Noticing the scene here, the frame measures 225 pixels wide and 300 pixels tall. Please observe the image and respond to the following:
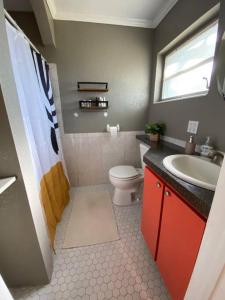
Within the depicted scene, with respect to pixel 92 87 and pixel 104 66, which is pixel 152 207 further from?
pixel 104 66

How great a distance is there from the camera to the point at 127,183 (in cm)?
164

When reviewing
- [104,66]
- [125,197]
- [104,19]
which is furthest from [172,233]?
[104,19]

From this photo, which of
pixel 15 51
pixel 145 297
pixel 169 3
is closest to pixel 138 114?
pixel 169 3

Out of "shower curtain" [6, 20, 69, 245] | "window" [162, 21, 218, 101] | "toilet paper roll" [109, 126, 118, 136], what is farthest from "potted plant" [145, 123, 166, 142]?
"shower curtain" [6, 20, 69, 245]

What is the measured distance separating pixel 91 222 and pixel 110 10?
2506mm

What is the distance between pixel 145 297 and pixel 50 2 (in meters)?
2.79

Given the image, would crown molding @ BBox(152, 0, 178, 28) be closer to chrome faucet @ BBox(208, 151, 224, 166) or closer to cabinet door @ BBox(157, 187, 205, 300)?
chrome faucet @ BBox(208, 151, 224, 166)

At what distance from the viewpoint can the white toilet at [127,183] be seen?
1.63 m

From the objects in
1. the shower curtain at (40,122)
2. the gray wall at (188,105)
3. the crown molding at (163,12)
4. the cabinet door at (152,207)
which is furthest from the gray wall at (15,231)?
the crown molding at (163,12)

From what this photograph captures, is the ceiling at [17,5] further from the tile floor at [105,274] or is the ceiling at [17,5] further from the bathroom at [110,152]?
the tile floor at [105,274]

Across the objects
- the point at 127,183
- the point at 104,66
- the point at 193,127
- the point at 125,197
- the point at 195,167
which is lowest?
the point at 125,197

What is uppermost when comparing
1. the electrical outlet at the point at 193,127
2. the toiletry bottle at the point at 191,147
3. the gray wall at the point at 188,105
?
the gray wall at the point at 188,105

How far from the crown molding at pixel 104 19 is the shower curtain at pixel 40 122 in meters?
0.69

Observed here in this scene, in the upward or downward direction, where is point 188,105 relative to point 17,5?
downward
